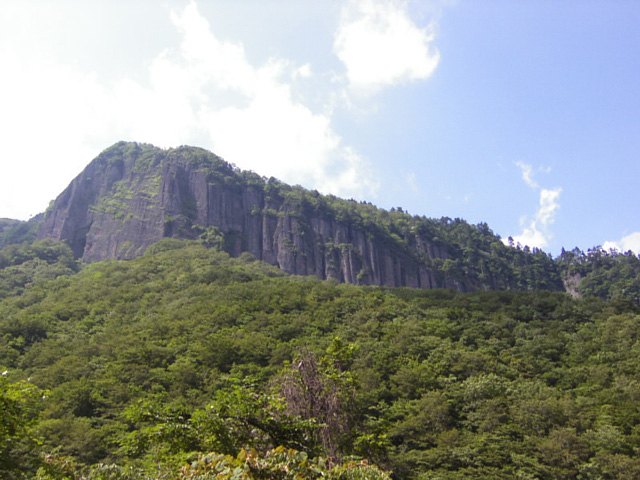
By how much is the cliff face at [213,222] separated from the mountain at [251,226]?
174 millimetres

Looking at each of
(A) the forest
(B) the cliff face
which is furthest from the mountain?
(A) the forest

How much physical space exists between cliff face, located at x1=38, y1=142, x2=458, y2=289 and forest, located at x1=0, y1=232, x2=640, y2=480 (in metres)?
17.1

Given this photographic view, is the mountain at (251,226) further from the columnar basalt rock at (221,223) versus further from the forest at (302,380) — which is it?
the forest at (302,380)

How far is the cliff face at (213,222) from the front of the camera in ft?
279

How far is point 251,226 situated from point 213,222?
21.4ft

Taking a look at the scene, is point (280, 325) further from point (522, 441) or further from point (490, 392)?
point (522, 441)

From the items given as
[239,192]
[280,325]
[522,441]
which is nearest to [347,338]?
[280,325]

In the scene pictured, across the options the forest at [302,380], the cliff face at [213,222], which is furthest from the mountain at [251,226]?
the forest at [302,380]

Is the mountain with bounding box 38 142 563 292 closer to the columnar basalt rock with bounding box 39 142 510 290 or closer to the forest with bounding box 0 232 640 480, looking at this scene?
the columnar basalt rock with bounding box 39 142 510 290

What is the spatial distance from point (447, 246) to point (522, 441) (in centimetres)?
7488

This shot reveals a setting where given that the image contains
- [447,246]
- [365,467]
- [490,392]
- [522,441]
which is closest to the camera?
[365,467]

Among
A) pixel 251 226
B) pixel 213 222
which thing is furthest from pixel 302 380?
pixel 251 226

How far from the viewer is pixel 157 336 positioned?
44031 millimetres

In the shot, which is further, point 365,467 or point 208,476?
point 365,467
